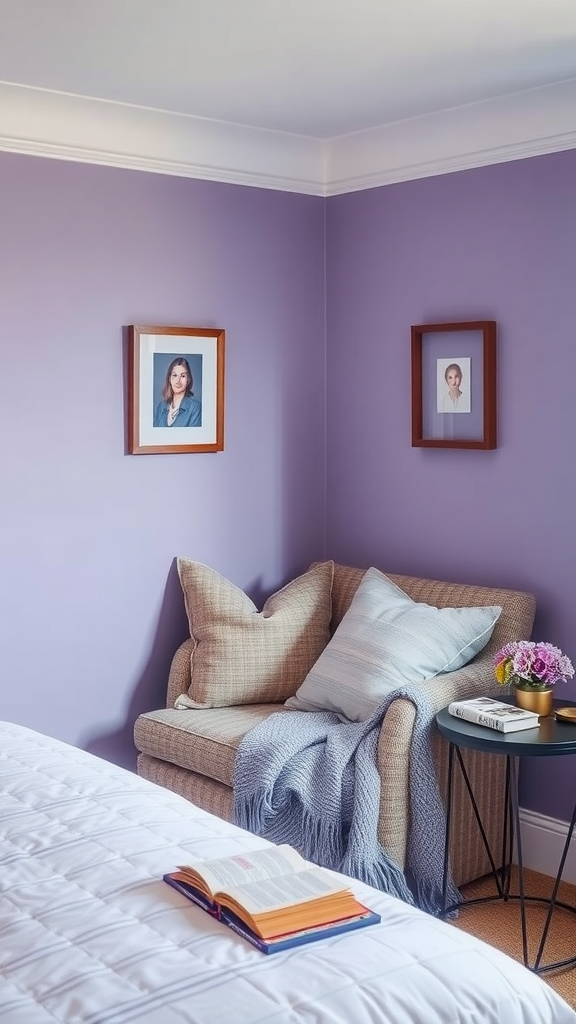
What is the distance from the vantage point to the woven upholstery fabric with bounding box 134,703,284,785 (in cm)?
341

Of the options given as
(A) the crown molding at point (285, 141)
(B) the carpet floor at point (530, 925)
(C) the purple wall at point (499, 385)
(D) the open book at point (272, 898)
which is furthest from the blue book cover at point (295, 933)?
(A) the crown molding at point (285, 141)

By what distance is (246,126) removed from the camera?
397 cm

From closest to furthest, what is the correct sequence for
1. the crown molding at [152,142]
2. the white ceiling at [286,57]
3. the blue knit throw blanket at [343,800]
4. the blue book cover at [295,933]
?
the blue book cover at [295,933], the white ceiling at [286,57], the blue knit throw blanket at [343,800], the crown molding at [152,142]

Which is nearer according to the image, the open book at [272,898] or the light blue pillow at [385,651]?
the open book at [272,898]

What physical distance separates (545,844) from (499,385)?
1.53 m

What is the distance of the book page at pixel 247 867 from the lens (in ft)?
6.09

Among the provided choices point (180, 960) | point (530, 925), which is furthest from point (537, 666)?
point (180, 960)

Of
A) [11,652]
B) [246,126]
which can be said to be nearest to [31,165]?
[246,126]

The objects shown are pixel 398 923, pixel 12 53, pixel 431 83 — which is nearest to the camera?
pixel 398 923

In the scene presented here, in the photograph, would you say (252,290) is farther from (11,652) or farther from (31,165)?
(11,652)

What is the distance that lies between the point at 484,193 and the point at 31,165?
4.89 ft

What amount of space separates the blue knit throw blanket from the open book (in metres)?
1.17

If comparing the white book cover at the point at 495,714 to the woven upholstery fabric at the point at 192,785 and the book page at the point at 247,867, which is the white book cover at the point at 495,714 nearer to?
the woven upholstery fabric at the point at 192,785

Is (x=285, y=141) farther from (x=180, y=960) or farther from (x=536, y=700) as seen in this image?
(x=180, y=960)
